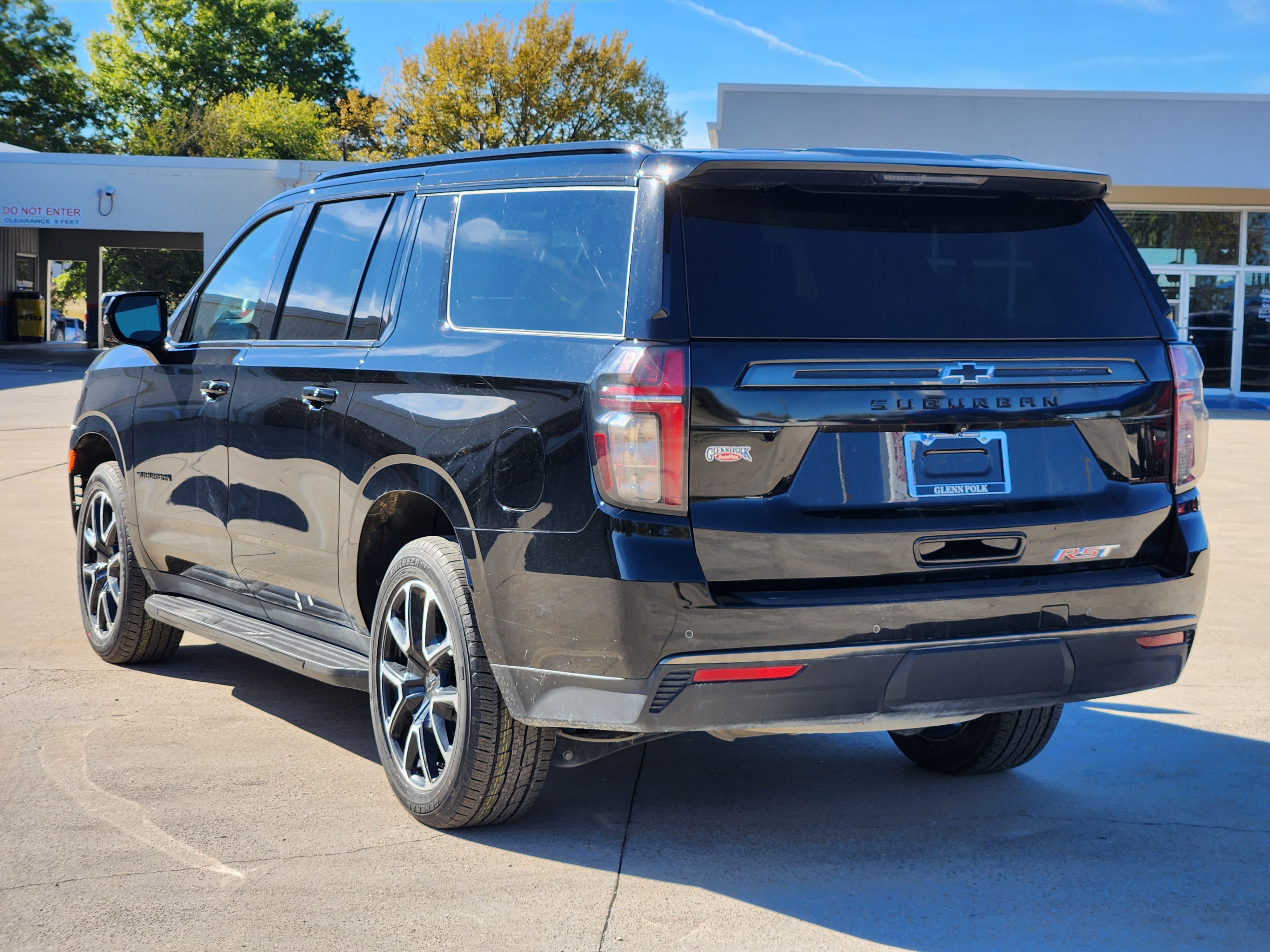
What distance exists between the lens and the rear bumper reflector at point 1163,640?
369 cm

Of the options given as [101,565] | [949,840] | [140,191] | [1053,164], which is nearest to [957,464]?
[949,840]

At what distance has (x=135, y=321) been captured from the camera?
5535mm

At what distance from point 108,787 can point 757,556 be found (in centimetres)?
233

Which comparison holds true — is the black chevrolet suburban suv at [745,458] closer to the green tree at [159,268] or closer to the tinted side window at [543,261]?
the tinted side window at [543,261]

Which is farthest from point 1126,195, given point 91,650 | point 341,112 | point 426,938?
point 341,112

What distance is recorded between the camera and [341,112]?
186 feet

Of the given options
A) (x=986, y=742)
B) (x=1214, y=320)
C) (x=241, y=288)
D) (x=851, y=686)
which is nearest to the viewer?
(x=851, y=686)

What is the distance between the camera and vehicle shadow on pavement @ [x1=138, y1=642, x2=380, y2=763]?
504 cm

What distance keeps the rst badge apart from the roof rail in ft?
4.88

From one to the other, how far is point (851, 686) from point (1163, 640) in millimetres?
972

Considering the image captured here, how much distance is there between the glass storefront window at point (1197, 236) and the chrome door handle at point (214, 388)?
24154 mm

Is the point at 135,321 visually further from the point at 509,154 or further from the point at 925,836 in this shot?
the point at 925,836

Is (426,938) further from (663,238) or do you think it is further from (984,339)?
(984,339)

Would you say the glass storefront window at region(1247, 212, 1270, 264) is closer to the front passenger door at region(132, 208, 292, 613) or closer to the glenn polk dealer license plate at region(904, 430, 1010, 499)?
the front passenger door at region(132, 208, 292, 613)
